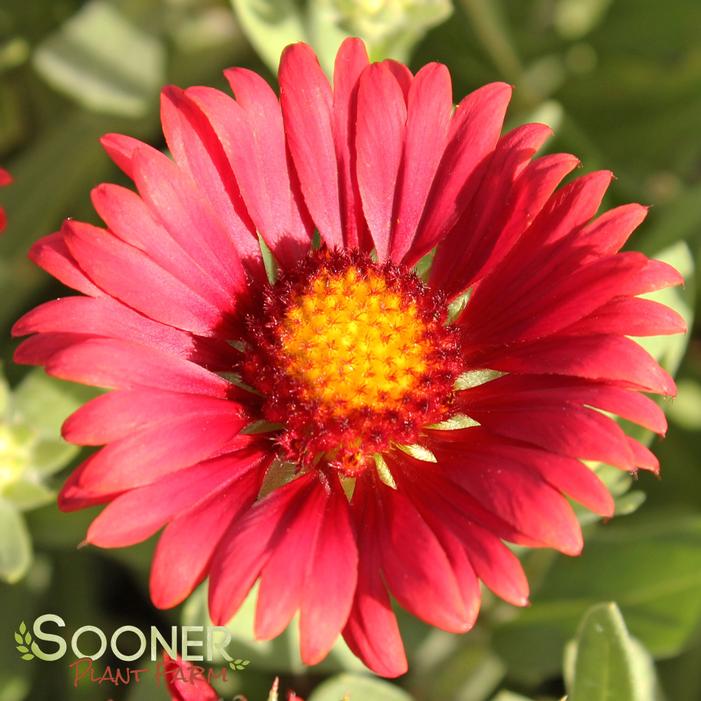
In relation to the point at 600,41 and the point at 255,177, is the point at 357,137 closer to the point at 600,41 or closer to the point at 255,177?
the point at 255,177

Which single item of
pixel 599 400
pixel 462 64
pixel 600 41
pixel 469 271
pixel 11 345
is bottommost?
pixel 11 345

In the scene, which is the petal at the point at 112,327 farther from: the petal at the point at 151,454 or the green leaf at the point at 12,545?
the green leaf at the point at 12,545

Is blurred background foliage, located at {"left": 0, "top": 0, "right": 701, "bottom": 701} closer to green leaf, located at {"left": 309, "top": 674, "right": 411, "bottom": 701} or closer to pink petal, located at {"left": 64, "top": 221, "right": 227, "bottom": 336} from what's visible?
green leaf, located at {"left": 309, "top": 674, "right": 411, "bottom": 701}

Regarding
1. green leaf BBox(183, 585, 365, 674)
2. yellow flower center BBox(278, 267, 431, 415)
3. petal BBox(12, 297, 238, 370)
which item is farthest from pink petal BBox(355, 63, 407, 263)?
green leaf BBox(183, 585, 365, 674)

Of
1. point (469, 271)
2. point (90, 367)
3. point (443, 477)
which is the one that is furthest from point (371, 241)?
point (90, 367)

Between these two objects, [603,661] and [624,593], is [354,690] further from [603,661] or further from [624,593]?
[624,593]

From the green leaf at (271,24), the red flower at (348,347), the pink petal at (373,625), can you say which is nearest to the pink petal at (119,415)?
the red flower at (348,347)

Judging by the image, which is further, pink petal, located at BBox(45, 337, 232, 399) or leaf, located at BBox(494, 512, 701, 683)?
leaf, located at BBox(494, 512, 701, 683)
